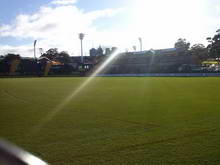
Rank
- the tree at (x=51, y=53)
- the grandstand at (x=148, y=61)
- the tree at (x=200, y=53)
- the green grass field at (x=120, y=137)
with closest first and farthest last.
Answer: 1. the green grass field at (x=120, y=137)
2. the grandstand at (x=148, y=61)
3. the tree at (x=200, y=53)
4. the tree at (x=51, y=53)

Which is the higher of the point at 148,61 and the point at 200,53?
the point at 200,53

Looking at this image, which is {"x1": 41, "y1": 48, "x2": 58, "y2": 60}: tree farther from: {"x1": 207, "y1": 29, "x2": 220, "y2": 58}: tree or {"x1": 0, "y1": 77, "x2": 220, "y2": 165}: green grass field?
{"x1": 0, "y1": 77, "x2": 220, "y2": 165}: green grass field

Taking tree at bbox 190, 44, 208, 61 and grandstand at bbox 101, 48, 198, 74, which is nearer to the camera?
grandstand at bbox 101, 48, 198, 74

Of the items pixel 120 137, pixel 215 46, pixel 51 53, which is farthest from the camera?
pixel 51 53

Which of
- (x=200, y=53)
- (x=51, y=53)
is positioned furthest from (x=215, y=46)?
(x=51, y=53)

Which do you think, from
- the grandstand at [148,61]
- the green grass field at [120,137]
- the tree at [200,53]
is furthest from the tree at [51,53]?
the green grass field at [120,137]

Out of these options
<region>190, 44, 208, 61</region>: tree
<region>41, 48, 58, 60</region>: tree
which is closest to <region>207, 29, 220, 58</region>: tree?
<region>190, 44, 208, 61</region>: tree

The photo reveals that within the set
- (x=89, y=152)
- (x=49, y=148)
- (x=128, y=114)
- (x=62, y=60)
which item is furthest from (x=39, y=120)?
(x=62, y=60)

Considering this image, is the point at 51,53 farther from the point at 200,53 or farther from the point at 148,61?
the point at 200,53

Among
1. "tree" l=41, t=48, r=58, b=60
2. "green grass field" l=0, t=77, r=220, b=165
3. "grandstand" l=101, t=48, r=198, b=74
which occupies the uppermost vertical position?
"tree" l=41, t=48, r=58, b=60

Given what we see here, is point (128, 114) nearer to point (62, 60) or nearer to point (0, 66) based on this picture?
point (0, 66)

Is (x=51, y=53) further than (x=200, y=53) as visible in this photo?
Yes

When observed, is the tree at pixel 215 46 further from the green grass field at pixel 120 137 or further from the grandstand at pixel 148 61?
the green grass field at pixel 120 137

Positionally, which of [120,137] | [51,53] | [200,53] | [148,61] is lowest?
[120,137]
